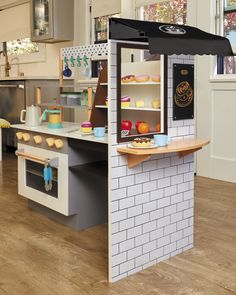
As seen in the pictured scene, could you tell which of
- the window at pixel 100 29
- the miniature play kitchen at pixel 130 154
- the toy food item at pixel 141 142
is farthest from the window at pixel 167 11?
the toy food item at pixel 141 142

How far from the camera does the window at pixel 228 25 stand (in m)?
4.27

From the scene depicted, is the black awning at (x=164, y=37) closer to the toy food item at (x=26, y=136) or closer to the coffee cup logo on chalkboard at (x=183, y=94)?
the coffee cup logo on chalkboard at (x=183, y=94)

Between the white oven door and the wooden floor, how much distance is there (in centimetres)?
18

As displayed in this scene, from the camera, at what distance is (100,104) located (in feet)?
9.60

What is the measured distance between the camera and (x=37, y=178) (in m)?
3.18

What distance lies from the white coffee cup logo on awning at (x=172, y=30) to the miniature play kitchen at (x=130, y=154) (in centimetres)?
1

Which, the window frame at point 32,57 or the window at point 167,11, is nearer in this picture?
the window at point 167,11

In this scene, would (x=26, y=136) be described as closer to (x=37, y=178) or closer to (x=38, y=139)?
(x=38, y=139)

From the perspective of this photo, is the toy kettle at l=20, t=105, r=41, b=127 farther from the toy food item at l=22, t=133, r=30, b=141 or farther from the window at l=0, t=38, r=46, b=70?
the window at l=0, t=38, r=46, b=70

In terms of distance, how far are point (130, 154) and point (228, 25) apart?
106 inches

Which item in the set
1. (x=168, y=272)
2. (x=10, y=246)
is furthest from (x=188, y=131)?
(x=10, y=246)

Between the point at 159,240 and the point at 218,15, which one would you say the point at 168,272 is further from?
the point at 218,15

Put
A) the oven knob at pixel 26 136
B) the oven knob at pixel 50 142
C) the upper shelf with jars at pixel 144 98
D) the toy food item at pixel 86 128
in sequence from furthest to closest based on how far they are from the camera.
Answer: the oven knob at pixel 26 136 < the oven knob at pixel 50 142 < the toy food item at pixel 86 128 < the upper shelf with jars at pixel 144 98

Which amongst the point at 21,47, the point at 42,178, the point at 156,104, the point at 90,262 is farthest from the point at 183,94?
the point at 21,47
